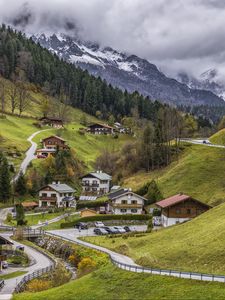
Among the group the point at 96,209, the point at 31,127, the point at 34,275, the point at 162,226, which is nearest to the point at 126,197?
the point at 96,209

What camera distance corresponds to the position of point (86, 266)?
66.1 metres

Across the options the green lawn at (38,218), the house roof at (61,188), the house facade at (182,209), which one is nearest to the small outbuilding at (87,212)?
the green lawn at (38,218)

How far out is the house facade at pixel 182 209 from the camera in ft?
308

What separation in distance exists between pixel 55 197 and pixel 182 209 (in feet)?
130

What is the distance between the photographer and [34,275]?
65812 millimetres

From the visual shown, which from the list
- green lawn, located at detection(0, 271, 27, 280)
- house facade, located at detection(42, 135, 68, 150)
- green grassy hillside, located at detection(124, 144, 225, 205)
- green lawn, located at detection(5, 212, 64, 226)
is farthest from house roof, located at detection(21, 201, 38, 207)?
green lawn, located at detection(0, 271, 27, 280)

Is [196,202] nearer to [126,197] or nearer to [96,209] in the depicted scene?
[126,197]

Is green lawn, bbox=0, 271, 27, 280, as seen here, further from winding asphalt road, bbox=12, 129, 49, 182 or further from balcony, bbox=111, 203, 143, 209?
winding asphalt road, bbox=12, 129, 49, 182

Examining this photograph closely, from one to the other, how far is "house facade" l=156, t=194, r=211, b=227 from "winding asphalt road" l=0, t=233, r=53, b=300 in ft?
88.0

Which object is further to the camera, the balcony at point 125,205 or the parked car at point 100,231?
the balcony at point 125,205

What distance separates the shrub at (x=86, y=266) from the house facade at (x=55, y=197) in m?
55.3

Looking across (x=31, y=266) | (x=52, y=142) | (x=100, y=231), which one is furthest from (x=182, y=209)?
(x=52, y=142)

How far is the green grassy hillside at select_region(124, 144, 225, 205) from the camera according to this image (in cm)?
10681

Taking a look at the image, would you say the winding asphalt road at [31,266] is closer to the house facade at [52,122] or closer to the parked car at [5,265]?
the parked car at [5,265]
